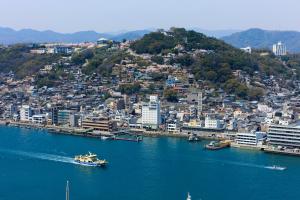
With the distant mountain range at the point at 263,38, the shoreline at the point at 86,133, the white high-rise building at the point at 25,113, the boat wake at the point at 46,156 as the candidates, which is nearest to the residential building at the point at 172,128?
the shoreline at the point at 86,133

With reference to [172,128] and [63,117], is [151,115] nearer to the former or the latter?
[172,128]

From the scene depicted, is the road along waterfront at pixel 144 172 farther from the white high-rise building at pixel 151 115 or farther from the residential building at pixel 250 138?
the white high-rise building at pixel 151 115

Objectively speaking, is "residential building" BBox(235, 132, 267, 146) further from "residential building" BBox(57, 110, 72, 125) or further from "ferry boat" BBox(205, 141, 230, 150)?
"residential building" BBox(57, 110, 72, 125)

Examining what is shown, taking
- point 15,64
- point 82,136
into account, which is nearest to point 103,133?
point 82,136

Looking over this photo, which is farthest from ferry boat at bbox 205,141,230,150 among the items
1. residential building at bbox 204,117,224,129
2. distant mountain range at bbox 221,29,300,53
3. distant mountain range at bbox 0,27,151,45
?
distant mountain range at bbox 0,27,151,45

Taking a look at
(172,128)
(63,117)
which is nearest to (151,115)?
(172,128)

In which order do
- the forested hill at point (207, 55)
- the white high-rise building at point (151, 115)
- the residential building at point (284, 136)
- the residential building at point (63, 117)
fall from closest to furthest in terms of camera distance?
the residential building at point (284, 136)
the white high-rise building at point (151, 115)
the residential building at point (63, 117)
the forested hill at point (207, 55)

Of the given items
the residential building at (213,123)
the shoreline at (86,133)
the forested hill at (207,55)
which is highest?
the forested hill at (207,55)
